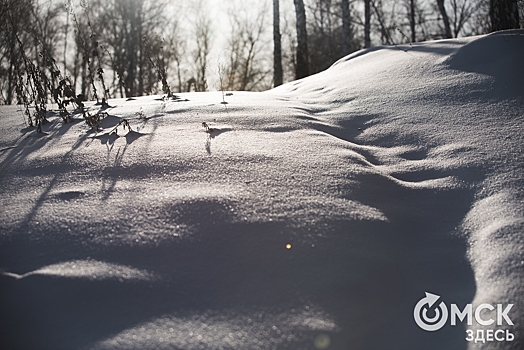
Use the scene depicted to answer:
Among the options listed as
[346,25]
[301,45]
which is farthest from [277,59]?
[346,25]

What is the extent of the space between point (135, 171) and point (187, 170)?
0.21 metres

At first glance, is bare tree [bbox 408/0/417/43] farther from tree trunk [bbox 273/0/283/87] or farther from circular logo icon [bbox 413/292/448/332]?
circular logo icon [bbox 413/292/448/332]

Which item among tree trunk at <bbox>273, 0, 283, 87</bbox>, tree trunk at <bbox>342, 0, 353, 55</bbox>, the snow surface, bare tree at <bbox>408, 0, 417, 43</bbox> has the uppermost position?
bare tree at <bbox>408, 0, 417, 43</bbox>

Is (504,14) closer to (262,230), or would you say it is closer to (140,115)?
(140,115)

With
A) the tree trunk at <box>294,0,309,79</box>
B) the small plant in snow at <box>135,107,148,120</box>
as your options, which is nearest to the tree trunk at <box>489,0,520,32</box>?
the tree trunk at <box>294,0,309,79</box>

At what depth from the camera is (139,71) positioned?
1728cm

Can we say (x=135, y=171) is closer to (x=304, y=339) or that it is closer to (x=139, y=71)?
(x=304, y=339)

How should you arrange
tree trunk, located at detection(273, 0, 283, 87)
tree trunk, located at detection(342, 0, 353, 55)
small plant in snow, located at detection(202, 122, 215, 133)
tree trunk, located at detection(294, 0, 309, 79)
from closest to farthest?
small plant in snow, located at detection(202, 122, 215, 133) < tree trunk, located at detection(294, 0, 309, 79) < tree trunk, located at detection(273, 0, 283, 87) < tree trunk, located at detection(342, 0, 353, 55)

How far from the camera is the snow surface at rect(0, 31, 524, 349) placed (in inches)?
36.0

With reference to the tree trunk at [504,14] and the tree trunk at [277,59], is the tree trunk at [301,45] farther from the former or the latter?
the tree trunk at [504,14]

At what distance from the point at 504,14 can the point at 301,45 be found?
3540 mm

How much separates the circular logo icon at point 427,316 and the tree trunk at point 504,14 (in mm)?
4175

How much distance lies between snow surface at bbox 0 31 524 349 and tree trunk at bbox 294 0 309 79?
4.97 metres

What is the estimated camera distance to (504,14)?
4.09m
